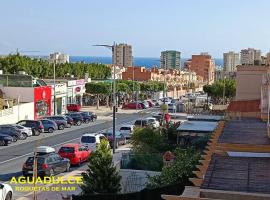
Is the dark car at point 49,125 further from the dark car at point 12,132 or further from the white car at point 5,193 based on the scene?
the white car at point 5,193

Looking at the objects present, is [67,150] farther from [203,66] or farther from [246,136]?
[203,66]

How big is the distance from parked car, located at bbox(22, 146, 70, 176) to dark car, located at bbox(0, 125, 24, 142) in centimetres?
1244

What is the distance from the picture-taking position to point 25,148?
3388 cm

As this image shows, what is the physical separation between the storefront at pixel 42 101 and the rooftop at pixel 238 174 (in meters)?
42.1

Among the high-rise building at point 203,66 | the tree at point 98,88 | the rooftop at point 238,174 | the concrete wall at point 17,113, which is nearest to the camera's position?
the rooftop at point 238,174

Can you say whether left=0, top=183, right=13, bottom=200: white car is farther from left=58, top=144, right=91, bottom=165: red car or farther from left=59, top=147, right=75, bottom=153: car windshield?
left=59, top=147, right=75, bottom=153: car windshield

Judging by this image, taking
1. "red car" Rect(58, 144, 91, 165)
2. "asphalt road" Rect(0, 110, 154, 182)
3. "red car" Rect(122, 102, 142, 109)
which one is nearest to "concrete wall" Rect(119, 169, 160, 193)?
"asphalt road" Rect(0, 110, 154, 182)

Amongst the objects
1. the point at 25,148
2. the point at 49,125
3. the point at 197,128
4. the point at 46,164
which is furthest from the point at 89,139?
the point at 49,125

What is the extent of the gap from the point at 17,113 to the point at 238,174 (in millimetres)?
39752

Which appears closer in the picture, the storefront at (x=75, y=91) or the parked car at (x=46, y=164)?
the parked car at (x=46, y=164)

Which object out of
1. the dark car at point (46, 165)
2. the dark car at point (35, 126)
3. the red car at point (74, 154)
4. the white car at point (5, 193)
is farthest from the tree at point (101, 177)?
the dark car at point (35, 126)

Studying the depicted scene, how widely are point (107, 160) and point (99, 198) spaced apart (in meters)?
2.05

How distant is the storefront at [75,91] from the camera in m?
64.2

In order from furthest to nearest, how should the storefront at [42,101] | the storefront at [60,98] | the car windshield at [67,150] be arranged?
the storefront at [60,98]
the storefront at [42,101]
the car windshield at [67,150]
